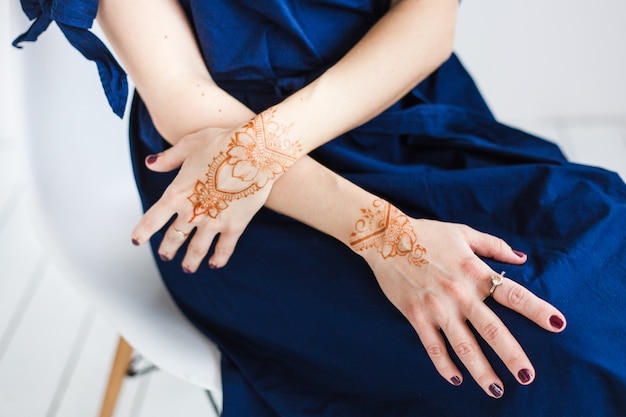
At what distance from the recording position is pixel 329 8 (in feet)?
2.78

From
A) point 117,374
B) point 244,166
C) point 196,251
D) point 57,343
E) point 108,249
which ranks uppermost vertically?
point 244,166

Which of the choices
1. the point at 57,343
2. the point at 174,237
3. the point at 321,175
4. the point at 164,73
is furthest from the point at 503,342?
the point at 57,343

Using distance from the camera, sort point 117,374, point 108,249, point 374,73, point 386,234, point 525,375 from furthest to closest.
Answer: point 117,374
point 108,249
point 374,73
point 386,234
point 525,375

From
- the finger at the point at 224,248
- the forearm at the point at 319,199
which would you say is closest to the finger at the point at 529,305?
the forearm at the point at 319,199

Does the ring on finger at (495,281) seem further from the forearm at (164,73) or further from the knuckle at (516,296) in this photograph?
the forearm at (164,73)

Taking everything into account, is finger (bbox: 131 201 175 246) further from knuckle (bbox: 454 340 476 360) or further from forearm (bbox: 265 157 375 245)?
knuckle (bbox: 454 340 476 360)

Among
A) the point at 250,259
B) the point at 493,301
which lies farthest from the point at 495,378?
the point at 250,259

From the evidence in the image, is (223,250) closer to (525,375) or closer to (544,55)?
(525,375)

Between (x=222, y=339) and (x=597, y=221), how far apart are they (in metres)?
0.50

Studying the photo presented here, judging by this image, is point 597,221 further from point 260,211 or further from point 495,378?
point 260,211

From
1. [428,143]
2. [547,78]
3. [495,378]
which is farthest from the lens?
[547,78]

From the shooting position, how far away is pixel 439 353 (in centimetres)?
64

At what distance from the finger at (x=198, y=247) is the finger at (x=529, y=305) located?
32 centimetres

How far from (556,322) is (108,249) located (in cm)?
67
